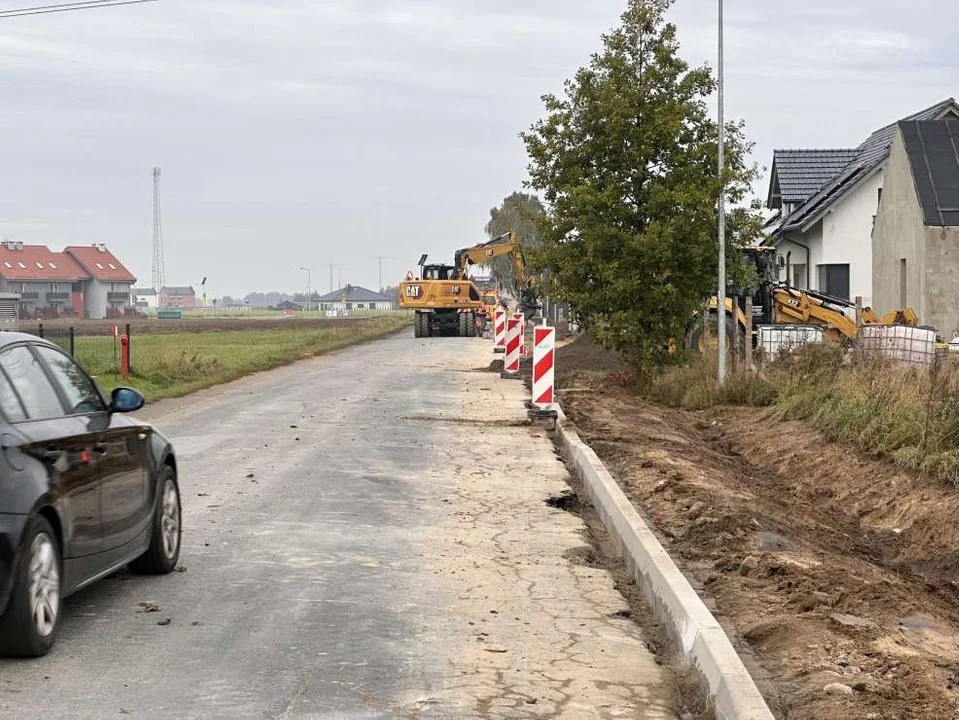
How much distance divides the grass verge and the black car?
698 cm

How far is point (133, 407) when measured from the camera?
784 centimetres

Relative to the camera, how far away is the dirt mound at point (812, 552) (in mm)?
6215

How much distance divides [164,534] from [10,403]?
207 cm

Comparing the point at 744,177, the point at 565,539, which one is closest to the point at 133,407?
the point at 565,539

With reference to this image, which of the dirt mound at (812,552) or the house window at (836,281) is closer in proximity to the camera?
the dirt mound at (812,552)

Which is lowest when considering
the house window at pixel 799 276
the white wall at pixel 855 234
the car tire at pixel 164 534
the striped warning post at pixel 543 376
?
the car tire at pixel 164 534

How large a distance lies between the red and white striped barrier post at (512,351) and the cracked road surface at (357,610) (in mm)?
13924

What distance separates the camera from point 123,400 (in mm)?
7883

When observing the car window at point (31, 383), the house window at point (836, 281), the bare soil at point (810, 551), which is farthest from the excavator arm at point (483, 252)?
the car window at point (31, 383)

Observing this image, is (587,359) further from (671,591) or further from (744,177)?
(671,591)

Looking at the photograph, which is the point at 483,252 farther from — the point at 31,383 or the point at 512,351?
the point at 31,383

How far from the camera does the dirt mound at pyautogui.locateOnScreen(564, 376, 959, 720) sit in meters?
6.21

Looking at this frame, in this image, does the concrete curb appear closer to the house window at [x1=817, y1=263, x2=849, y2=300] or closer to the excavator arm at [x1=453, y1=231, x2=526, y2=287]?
the house window at [x1=817, y1=263, x2=849, y2=300]

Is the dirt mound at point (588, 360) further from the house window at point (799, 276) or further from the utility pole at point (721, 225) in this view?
the house window at point (799, 276)
